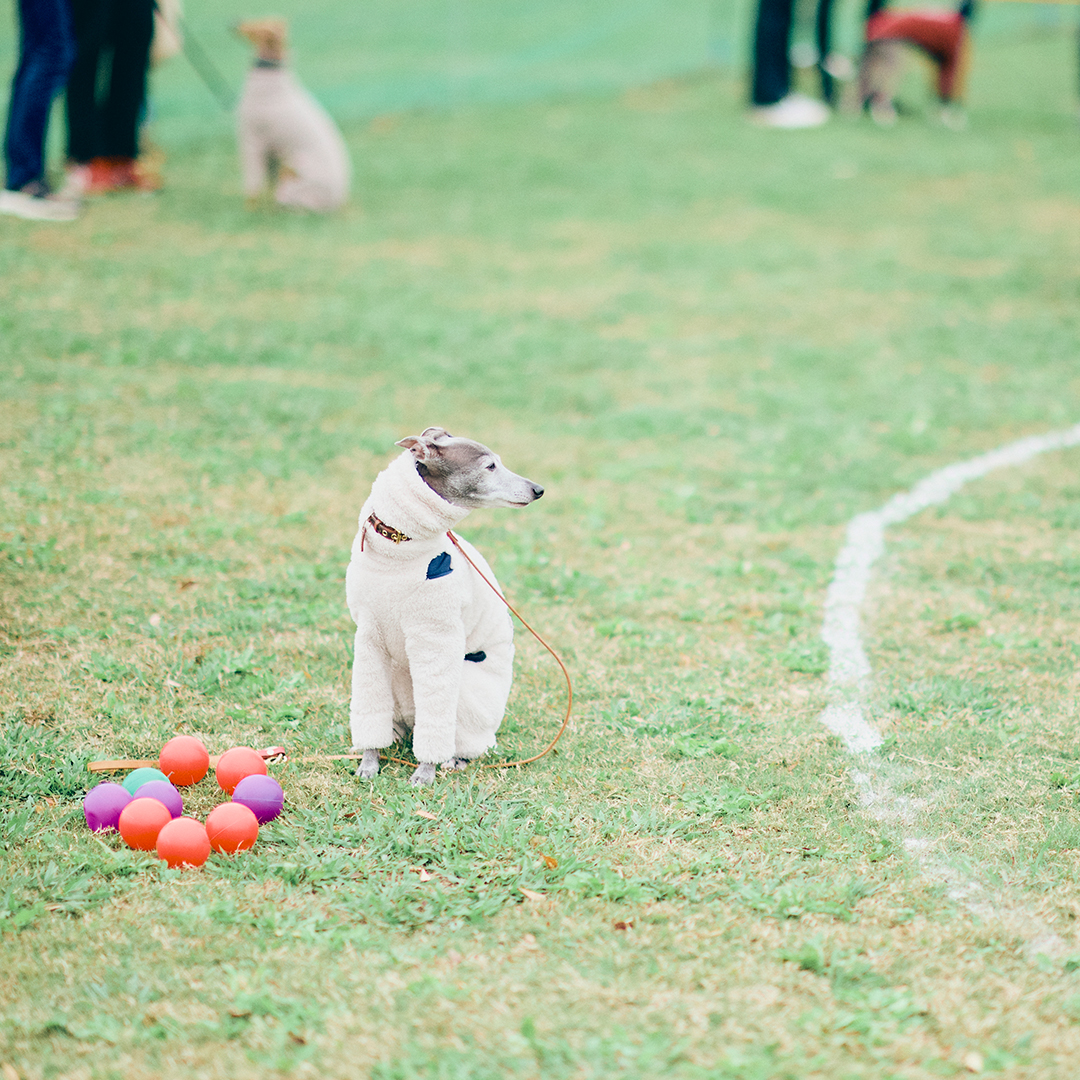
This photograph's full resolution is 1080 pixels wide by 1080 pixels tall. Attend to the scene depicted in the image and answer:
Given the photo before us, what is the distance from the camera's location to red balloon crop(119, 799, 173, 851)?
11.1 ft

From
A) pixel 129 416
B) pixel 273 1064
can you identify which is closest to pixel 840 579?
pixel 273 1064

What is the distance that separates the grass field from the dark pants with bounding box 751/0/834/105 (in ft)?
13.8

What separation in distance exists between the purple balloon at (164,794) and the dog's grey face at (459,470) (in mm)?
1154

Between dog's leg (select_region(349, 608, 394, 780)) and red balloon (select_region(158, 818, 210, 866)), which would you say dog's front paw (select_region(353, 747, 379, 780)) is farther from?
red balloon (select_region(158, 818, 210, 866))

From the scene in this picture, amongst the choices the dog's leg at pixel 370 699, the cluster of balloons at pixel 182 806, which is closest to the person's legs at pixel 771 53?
the dog's leg at pixel 370 699

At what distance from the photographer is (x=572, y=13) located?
2173 centimetres

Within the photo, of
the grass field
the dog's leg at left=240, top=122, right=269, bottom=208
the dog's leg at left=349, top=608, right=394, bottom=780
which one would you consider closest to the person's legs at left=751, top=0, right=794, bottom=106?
the grass field

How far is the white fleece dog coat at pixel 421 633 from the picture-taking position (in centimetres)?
353

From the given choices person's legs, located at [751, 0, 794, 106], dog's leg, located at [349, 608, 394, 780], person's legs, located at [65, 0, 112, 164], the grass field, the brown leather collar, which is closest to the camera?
the grass field

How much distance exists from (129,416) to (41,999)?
4271mm

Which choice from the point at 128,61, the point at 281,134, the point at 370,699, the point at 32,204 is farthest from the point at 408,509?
the point at 128,61

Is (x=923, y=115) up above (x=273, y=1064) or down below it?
above

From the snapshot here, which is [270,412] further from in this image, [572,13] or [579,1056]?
[572,13]

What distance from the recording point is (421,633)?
143 inches
